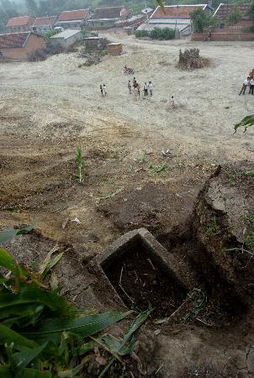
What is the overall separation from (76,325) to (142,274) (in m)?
2.86

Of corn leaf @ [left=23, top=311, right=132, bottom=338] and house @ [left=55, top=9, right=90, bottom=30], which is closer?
corn leaf @ [left=23, top=311, right=132, bottom=338]

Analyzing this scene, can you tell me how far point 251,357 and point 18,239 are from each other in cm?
311

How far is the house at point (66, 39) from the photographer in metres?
31.0

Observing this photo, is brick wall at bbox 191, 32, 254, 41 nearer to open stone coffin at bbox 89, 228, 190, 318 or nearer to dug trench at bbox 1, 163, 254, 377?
dug trench at bbox 1, 163, 254, 377

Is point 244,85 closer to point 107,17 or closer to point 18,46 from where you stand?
point 18,46

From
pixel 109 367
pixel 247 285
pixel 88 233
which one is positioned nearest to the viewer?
pixel 109 367

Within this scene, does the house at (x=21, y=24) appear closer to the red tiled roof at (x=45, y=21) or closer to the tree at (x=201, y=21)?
the red tiled roof at (x=45, y=21)

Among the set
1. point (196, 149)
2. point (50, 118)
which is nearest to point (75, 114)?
point (50, 118)

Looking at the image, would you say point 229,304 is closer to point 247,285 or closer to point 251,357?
point 247,285

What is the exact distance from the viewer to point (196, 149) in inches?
440

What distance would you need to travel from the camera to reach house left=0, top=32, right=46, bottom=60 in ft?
97.6

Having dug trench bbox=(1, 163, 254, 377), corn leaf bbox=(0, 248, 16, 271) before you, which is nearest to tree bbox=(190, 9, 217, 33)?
dug trench bbox=(1, 163, 254, 377)

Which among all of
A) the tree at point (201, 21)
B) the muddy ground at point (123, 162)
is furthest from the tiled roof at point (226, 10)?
the muddy ground at point (123, 162)

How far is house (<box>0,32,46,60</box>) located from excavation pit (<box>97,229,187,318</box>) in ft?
92.1
